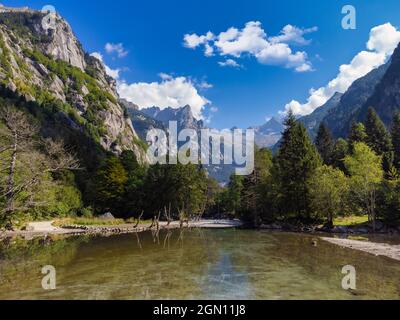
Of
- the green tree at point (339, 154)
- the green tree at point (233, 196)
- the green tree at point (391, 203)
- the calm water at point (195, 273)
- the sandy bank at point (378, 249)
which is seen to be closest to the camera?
the calm water at point (195, 273)

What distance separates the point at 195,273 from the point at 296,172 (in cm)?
4296

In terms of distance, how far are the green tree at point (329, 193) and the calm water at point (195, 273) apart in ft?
70.0

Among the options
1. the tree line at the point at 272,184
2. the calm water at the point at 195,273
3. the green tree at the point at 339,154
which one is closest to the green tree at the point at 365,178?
the tree line at the point at 272,184

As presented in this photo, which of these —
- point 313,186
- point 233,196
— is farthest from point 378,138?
point 233,196

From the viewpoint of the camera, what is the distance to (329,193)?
2133 inches

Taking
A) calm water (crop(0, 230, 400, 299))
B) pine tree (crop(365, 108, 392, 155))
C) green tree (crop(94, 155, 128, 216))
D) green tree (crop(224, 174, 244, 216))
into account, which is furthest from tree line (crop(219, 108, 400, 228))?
green tree (crop(94, 155, 128, 216))

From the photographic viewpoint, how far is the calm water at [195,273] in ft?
55.5

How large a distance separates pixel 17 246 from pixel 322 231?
136 feet

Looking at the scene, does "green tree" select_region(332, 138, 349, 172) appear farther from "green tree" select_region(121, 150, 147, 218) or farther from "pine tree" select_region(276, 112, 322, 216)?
"green tree" select_region(121, 150, 147, 218)

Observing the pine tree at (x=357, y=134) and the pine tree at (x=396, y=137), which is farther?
the pine tree at (x=357, y=134)

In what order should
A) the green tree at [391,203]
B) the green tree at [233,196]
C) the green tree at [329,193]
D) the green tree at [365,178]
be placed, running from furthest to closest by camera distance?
the green tree at [233,196]
the green tree at [329,193]
the green tree at [365,178]
the green tree at [391,203]

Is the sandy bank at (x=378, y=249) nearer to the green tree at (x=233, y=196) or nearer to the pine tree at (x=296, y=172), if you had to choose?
the pine tree at (x=296, y=172)

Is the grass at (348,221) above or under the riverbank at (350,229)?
above
